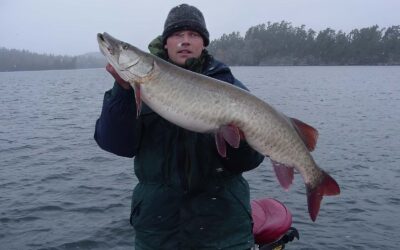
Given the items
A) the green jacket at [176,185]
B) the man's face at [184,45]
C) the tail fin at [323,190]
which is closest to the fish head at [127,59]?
the green jacket at [176,185]

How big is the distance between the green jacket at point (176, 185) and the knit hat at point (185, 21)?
69 cm

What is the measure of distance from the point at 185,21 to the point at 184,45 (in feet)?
0.64

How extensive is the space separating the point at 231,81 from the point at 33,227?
6582 mm

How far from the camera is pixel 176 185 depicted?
3348mm

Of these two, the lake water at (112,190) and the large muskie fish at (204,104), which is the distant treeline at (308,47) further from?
the large muskie fish at (204,104)

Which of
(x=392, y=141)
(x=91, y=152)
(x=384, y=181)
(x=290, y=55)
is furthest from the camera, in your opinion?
(x=290, y=55)

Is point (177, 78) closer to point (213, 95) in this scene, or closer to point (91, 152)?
point (213, 95)

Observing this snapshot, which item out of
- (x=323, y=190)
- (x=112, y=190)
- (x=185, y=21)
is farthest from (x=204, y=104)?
(x=112, y=190)

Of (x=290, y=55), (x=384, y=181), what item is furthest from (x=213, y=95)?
(x=290, y=55)

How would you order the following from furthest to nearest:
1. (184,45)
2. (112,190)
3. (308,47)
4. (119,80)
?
(308,47) < (112,190) < (184,45) < (119,80)

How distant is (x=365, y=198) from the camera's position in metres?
10.6

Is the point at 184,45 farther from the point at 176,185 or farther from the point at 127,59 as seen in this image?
the point at 176,185

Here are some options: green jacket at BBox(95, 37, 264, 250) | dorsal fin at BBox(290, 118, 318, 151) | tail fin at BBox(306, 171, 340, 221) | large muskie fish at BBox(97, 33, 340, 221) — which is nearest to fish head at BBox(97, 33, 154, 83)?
large muskie fish at BBox(97, 33, 340, 221)

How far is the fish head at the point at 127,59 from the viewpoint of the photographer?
331cm
